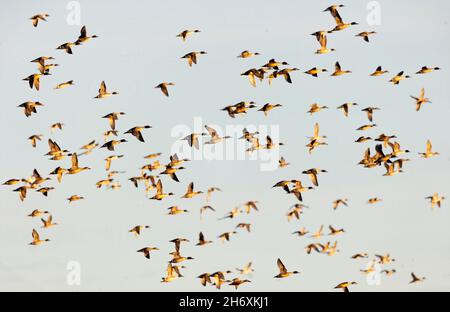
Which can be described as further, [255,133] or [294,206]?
[294,206]

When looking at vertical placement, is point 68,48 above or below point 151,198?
above

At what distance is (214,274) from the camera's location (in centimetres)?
10731

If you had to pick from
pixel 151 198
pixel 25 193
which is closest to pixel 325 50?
pixel 151 198

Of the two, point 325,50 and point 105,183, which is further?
point 105,183

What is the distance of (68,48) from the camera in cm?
10338

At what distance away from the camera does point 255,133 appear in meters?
107

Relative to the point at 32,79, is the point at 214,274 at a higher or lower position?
lower

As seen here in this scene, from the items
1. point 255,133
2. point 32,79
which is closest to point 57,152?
point 32,79
